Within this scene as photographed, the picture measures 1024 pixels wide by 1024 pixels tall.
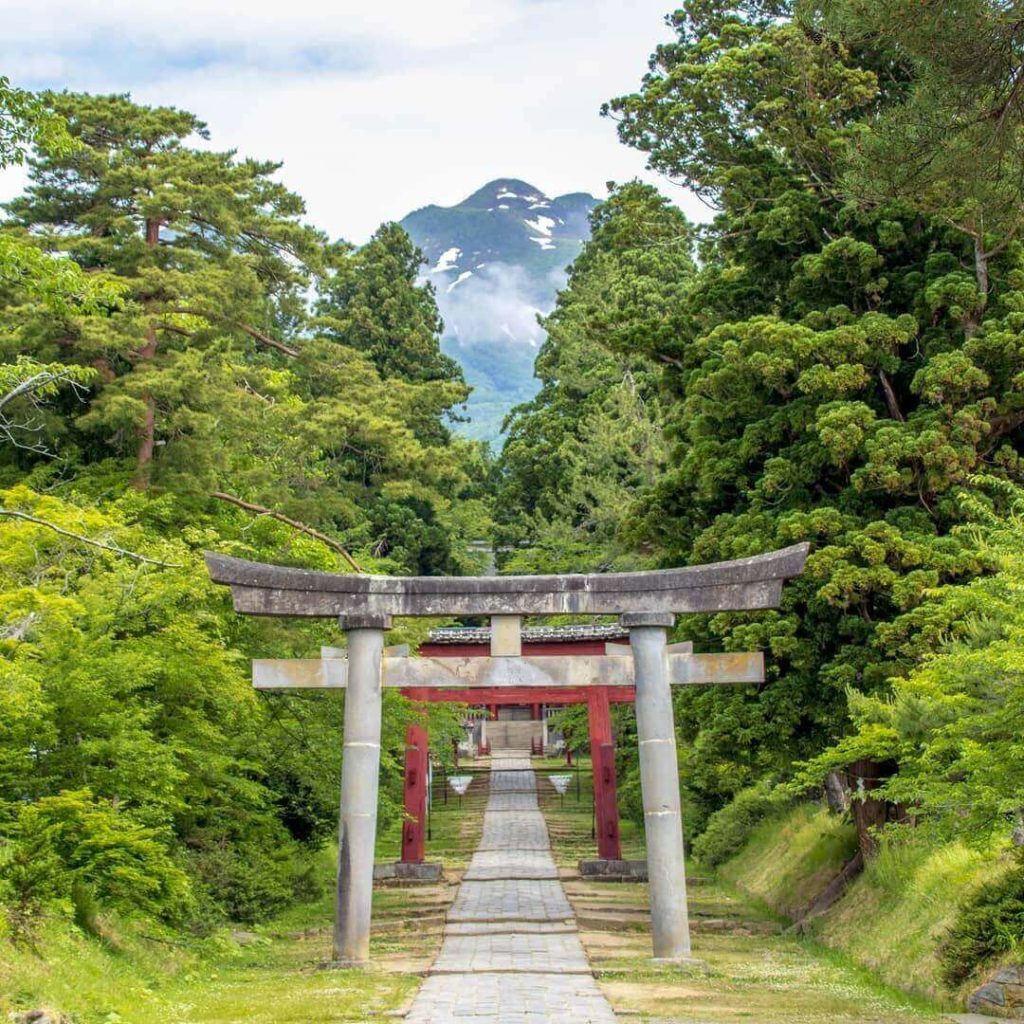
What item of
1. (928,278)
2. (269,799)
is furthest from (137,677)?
(928,278)

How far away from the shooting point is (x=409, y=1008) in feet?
35.0

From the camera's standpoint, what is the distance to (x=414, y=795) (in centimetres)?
2392

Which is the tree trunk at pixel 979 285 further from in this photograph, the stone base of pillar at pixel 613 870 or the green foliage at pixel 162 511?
the stone base of pillar at pixel 613 870

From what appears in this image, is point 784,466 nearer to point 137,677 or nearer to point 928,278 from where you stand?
point 928,278

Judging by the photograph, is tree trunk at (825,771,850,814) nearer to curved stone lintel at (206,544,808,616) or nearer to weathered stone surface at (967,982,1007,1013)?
curved stone lintel at (206,544,808,616)

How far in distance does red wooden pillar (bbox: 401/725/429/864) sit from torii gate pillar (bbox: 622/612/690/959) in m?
10.3

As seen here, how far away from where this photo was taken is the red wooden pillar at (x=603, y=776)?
2406 centimetres

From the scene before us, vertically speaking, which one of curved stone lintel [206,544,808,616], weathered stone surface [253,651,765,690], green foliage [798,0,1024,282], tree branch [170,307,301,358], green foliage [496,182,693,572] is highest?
green foliage [496,182,693,572]

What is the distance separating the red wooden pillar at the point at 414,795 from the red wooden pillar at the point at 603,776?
3224 mm

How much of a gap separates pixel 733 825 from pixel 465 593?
40.7 feet

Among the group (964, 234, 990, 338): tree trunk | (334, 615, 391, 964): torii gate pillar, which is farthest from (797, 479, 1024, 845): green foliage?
(334, 615, 391, 964): torii gate pillar

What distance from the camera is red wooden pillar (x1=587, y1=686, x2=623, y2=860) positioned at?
24.1 metres

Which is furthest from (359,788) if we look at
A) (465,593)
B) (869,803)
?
(869,803)

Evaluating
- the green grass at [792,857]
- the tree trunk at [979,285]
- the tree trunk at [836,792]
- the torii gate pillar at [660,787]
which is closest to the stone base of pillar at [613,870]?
the green grass at [792,857]
